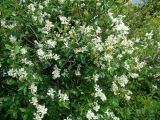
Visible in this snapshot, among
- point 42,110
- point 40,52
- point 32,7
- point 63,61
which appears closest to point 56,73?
point 63,61

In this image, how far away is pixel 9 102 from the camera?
4422mm

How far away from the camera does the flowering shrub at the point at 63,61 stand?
433 centimetres

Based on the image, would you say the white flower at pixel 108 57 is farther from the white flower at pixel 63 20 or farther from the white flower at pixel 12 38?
the white flower at pixel 12 38

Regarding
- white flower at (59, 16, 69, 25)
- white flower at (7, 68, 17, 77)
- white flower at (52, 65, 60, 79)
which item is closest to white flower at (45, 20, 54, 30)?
white flower at (59, 16, 69, 25)

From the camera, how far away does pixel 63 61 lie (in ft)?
14.6

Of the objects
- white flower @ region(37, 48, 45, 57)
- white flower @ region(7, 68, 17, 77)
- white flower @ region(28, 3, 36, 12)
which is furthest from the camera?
white flower @ region(28, 3, 36, 12)

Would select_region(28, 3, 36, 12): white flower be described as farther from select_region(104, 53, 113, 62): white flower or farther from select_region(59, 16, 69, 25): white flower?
select_region(104, 53, 113, 62): white flower

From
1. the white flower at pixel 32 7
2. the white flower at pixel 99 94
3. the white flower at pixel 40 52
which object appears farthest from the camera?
the white flower at pixel 32 7

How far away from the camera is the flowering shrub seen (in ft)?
14.2

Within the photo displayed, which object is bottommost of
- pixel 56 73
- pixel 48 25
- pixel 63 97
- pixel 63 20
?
pixel 63 97

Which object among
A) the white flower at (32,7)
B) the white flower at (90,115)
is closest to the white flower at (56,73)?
the white flower at (90,115)

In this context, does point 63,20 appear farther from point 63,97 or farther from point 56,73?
point 63,97

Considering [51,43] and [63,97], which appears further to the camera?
[51,43]

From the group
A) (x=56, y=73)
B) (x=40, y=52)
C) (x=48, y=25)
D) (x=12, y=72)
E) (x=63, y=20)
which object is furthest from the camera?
(x=63, y=20)
